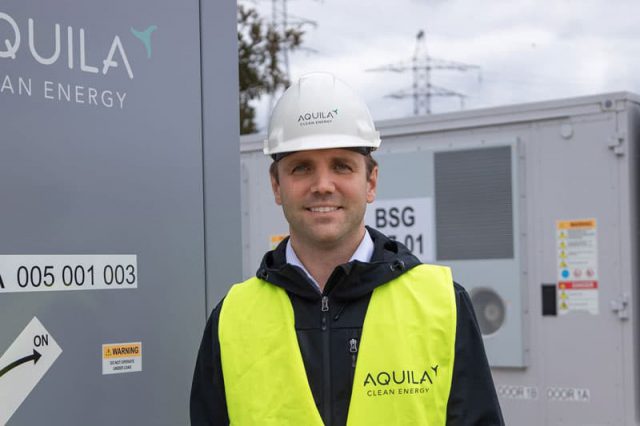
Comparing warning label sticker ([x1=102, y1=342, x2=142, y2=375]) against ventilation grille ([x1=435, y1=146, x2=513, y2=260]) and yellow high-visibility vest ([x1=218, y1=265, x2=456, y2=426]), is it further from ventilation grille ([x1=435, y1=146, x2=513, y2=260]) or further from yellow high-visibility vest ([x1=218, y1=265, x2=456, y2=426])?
ventilation grille ([x1=435, y1=146, x2=513, y2=260])

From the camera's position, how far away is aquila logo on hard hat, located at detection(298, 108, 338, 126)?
84.3 inches

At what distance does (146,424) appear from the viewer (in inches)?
97.3

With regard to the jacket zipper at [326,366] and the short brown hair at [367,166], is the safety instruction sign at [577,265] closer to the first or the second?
the short brown hair at [367,166]

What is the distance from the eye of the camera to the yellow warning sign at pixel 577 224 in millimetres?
5398

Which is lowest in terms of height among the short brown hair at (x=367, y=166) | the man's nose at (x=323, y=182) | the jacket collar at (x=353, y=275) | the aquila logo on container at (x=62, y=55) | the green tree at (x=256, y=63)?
the jacket collar at (x=353, y=275)

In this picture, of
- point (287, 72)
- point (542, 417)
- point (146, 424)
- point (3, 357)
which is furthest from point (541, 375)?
point (287, 72)

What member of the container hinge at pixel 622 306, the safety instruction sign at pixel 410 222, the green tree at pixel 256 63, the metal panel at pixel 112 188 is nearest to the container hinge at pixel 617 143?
the container hinge at pixel 622 306

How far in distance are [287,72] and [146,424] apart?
14144 mm

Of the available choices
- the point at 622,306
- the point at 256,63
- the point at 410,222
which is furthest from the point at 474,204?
the point at 256,63

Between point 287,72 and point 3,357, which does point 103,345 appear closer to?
point 3,357

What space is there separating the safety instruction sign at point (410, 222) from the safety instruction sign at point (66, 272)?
3682 mm

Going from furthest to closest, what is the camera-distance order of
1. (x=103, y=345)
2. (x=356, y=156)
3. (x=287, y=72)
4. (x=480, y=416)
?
(x=287, y=72) < (x=103, y=345) < (x=356, y=156) < (x=480, y=416)

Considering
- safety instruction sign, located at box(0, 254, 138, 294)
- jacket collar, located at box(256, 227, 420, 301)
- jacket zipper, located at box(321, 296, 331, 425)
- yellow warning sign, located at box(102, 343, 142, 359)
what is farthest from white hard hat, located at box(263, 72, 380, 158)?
yellow warning sign, located at box(102, 343, 142, 359)

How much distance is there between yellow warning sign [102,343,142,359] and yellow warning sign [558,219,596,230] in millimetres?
3583
